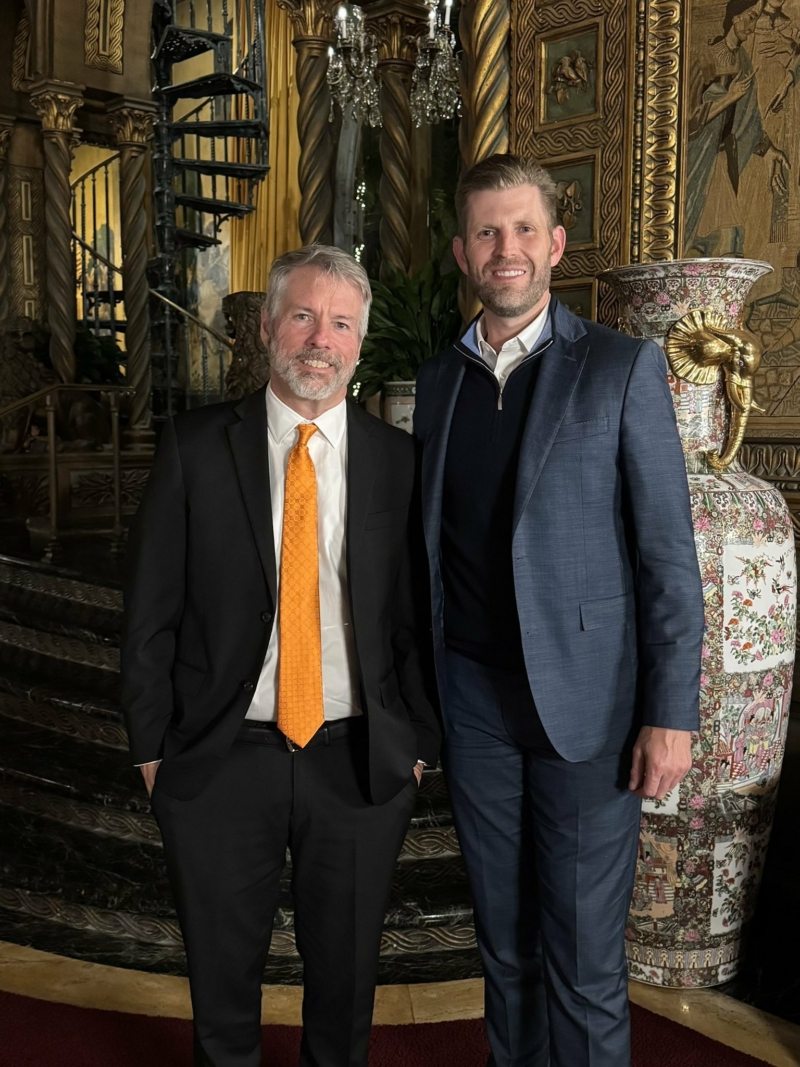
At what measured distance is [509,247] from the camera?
1.72 m

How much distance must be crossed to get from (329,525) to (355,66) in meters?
5.14

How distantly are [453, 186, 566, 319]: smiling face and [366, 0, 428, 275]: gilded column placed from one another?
14.4ft

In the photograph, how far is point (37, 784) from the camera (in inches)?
145

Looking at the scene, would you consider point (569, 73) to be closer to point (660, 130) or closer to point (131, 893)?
point (660, 130)

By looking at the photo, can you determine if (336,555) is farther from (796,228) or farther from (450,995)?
(796,228)

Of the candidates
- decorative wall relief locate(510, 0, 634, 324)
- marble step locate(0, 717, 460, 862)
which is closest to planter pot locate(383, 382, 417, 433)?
decorative wall relief locate(510, 0, 634, 324)

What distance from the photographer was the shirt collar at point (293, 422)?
1.79m

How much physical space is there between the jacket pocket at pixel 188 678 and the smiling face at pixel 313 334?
1.64 feet

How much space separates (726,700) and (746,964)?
2.59 ft

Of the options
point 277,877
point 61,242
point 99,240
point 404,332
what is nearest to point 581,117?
point 404,332

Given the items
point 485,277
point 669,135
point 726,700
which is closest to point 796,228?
point 669,135

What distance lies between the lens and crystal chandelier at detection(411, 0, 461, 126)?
19.4 ft

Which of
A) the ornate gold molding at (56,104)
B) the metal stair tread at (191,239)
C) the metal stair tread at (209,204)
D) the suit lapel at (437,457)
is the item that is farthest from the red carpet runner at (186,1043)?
the metal stair tread at (209,204)

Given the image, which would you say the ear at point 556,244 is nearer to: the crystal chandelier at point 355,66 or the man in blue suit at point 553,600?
the man in blue suit at point 553,600
